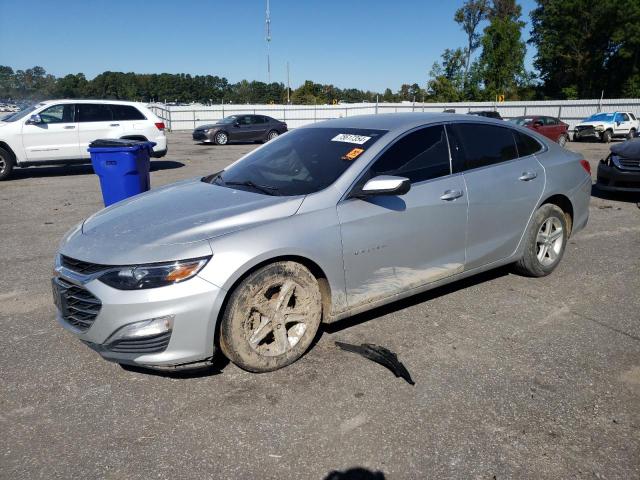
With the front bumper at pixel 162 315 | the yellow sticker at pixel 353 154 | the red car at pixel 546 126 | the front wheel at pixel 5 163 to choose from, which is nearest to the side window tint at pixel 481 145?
the yellow sticker at pixel 353 154

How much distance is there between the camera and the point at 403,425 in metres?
2.64

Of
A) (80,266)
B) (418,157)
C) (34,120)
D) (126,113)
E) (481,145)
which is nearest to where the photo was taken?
(80,266)

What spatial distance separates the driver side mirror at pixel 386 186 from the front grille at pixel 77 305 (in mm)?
1774

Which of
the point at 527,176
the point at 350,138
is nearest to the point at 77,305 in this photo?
the point at 350,138

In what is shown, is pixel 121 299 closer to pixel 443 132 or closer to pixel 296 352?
pixel 296 352

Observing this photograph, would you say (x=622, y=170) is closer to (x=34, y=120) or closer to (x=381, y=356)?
(x=381, y=356)

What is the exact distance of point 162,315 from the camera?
273 cm

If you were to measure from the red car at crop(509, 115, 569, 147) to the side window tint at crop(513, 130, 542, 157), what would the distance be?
17.6 m

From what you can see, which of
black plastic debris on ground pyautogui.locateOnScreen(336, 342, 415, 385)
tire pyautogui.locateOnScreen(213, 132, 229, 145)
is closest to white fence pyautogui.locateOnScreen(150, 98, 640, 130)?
tire pyautogui.locateOnScreen(213, 132, 229, 145)

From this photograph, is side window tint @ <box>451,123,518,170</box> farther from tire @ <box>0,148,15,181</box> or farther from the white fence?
the white fence

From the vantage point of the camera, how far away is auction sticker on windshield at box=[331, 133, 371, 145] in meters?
3.71

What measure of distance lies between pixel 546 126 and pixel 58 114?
727 inches

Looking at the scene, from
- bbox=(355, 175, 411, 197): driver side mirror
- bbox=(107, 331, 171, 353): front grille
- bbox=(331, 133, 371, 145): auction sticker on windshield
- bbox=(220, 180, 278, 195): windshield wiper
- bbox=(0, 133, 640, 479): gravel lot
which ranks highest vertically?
bbox=(331, 133, 371, 145): auction sticker on windshield

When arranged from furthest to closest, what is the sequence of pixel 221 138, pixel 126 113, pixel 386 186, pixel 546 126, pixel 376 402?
pixel 221 138, pixel 546 126, pixel 126 113, pixel 386 186, pixel 376 402
